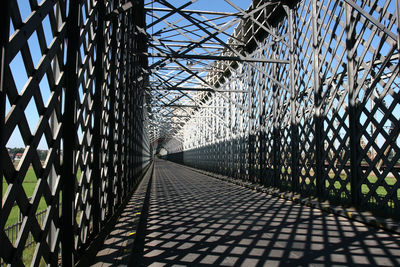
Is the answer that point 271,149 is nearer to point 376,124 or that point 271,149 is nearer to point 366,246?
point 376,124

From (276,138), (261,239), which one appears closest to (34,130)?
(261,239)

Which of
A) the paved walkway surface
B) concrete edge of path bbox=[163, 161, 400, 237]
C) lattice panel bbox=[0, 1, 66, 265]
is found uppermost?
lattice panel bbox=[0, 1, 66, 265]

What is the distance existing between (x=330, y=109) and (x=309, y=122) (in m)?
1.08

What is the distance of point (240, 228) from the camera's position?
6.21 meters

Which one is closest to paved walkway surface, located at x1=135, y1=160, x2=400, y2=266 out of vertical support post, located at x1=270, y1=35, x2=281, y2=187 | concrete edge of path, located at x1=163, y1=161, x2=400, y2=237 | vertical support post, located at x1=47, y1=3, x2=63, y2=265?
concrete edge of path, located at x1=163, y1=161, x2=400, y2=237

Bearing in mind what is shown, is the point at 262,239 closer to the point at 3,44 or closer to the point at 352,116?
the point at 352,116

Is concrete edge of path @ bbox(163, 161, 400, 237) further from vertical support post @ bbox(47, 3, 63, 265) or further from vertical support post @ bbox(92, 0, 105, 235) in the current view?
vertical support post @ bbox(47, 3, 63, 265)

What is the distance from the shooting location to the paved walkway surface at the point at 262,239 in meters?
4.33

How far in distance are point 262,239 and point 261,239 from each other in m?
0.02

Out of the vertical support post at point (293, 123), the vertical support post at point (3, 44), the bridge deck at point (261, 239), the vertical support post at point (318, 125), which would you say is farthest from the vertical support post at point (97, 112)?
the vertical support post at point (293, 123)

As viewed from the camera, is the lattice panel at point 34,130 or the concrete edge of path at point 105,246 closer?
Answer: the lattice panel at point 34,130

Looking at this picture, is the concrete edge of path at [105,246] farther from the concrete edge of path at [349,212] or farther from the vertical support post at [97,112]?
the concrete edge of path at [349,212]

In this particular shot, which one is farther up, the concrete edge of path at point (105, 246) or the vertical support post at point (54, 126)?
the vertical support post at point (54, 126)

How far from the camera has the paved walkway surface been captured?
4.33 meters
